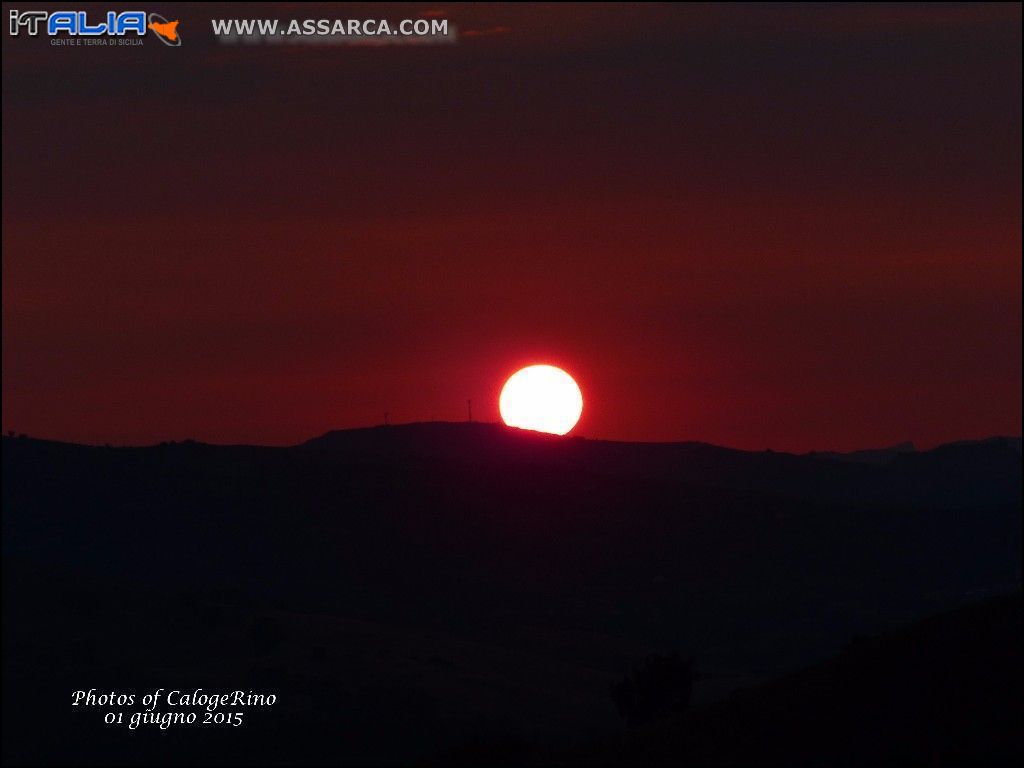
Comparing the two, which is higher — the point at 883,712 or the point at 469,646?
the point at 469,646

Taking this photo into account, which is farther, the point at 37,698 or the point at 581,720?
the point at 37,698

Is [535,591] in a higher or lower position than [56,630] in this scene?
higher

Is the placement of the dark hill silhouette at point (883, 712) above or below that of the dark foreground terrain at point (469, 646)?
below

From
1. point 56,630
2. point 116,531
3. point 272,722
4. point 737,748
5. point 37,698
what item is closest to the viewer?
point 737,748

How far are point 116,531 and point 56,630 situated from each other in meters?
54.3

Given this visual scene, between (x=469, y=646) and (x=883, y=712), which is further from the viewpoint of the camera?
(x=469, y=646)

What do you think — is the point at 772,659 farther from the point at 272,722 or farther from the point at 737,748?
the point at 737,748

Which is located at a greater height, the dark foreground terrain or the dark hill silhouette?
the dark foreground terrain

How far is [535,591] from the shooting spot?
184m

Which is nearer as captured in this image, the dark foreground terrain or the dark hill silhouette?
the dark hill silhouette

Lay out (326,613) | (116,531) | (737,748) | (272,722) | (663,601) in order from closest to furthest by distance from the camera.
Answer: (737,748) < (272,722) < (326,613) < (663,601) < (116,531)

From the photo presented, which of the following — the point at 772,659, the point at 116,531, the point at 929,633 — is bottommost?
the point at 929,633

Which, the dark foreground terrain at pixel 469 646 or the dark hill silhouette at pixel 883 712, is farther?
the dark foreground terrain at pixel 469 646

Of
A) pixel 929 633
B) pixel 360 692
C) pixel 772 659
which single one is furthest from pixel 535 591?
pixel 929 633
